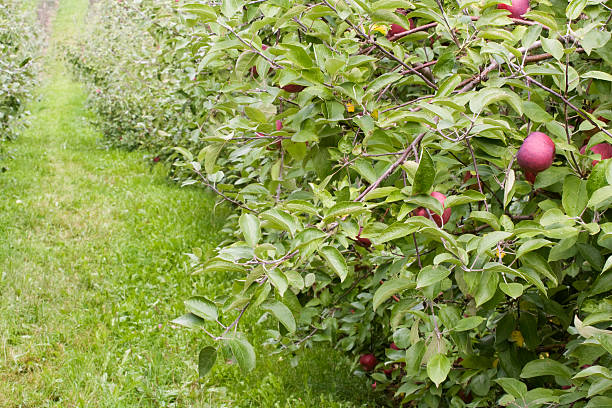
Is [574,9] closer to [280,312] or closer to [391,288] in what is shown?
[391,288]

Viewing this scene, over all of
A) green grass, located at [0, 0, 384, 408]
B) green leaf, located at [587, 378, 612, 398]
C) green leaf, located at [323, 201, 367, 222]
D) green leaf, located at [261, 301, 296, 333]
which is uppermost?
green leaf, located at [323, 201, 367, 222]

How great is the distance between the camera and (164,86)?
651 centimetres

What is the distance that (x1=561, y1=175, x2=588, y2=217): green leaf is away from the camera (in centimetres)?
131

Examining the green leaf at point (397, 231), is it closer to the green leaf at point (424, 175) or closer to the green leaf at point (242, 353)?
the green leaf at point (424, 175)

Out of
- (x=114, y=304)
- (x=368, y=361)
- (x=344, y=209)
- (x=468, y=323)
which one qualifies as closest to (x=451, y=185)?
(x=468, y=323)

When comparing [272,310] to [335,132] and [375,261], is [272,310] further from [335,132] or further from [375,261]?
[375,261]

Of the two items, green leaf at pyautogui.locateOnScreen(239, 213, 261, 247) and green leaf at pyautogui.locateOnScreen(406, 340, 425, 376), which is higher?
green leaf at pyautogui.locateOnScreen(239, 213, 261, 247)

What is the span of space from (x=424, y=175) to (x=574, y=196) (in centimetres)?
41

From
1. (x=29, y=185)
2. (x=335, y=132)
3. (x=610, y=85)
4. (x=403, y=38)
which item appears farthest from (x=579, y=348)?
(x=29, y=185)

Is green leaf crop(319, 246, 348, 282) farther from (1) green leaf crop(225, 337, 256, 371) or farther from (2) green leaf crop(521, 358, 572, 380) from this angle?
(2) green leaf crop(521, 358, 572, 380)

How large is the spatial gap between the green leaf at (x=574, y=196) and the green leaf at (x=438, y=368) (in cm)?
43

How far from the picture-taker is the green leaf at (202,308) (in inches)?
48.1

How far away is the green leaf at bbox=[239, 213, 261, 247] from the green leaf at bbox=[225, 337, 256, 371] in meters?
0.21

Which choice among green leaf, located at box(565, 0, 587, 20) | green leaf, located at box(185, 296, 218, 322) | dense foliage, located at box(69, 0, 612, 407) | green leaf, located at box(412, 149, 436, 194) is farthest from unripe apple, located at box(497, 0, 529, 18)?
green leaf, located at box(185, 296, 218, 322)
